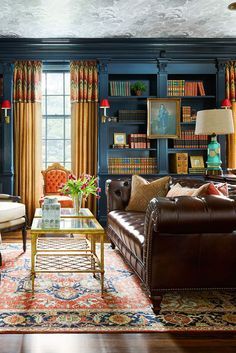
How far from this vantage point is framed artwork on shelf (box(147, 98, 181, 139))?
7.30 meters

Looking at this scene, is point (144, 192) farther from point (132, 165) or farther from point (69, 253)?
point (132, 165)

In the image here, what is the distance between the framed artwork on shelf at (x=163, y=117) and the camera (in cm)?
730

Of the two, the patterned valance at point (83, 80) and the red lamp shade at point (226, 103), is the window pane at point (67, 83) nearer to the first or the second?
the patterned valance at point (83, 80)

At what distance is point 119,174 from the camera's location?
24.0 ft

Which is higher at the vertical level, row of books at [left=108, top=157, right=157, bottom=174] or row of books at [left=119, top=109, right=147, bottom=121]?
row of books at [left=119, top=109, right=147, bottom=121]

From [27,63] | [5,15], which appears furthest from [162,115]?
[5,15]

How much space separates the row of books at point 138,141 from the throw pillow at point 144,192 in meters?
2.47

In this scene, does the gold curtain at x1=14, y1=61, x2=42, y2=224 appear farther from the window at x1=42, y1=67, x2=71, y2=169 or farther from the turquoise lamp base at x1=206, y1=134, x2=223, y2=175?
the turquoise lamp base at x1=206, y1=134, x2=223, y2=175

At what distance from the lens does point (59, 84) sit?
7.75m

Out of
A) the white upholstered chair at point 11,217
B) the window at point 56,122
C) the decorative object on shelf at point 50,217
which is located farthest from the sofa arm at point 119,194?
the window at point 56,122

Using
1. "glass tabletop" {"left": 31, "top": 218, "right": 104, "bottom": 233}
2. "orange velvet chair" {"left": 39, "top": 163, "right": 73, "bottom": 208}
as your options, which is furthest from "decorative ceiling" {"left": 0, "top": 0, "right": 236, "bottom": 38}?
"glass tabletop" {"left": 31, "top": 218, "right": 104, "bottom": 233}

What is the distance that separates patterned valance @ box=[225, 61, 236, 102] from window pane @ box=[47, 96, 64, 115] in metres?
2.96

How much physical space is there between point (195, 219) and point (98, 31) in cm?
476

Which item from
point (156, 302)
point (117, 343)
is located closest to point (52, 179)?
point (156, 302)
